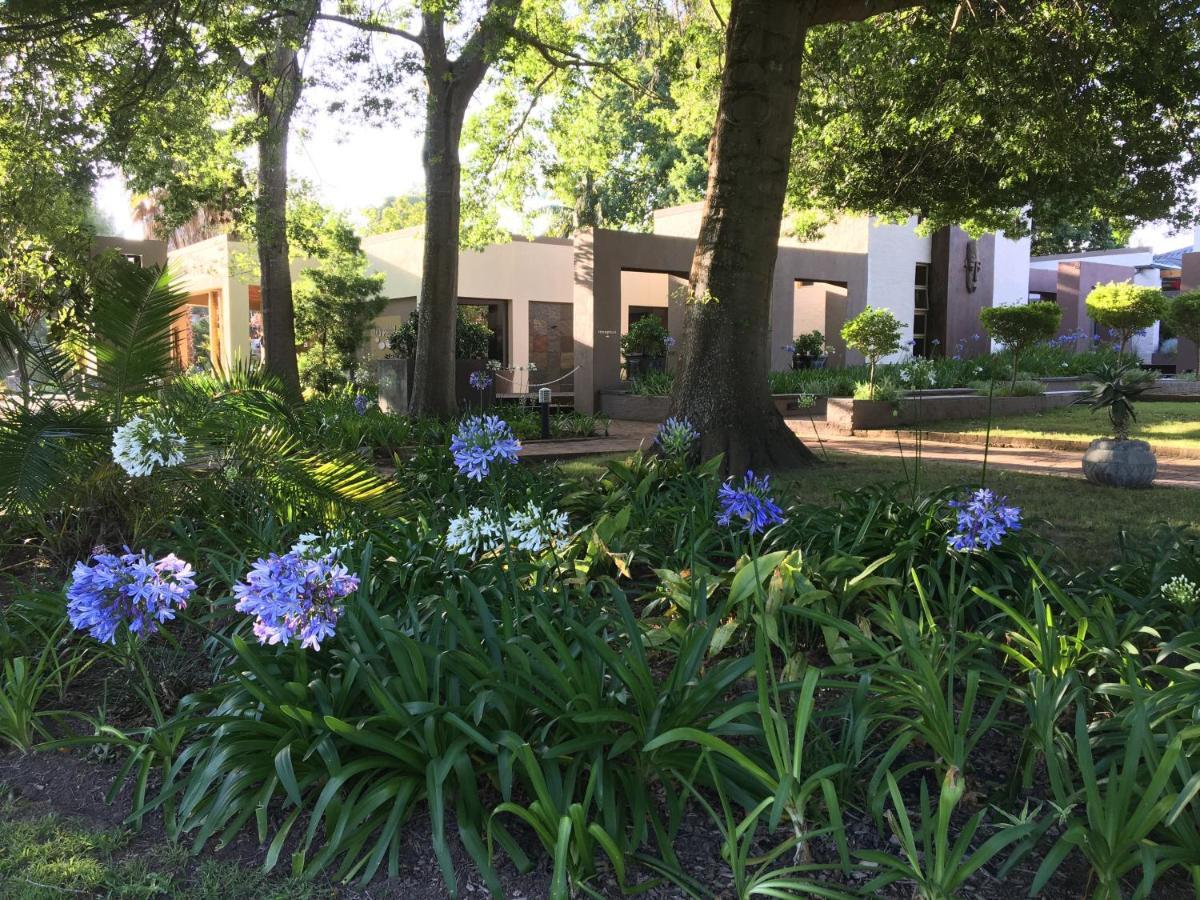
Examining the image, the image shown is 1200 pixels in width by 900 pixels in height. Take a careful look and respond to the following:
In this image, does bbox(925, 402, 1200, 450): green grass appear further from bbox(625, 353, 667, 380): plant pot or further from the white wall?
the white wall

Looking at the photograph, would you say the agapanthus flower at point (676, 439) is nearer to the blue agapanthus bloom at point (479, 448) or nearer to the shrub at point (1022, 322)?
the blue agapanthus bloom at point (479, 448)

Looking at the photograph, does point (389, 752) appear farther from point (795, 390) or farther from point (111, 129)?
point (795, 390)

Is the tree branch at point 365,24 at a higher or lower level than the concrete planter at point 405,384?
higher

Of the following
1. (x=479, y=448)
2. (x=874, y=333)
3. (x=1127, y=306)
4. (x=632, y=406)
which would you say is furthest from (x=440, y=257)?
(x=1127, y=306)

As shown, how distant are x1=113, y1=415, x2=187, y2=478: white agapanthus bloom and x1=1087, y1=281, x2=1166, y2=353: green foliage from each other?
1840 cm

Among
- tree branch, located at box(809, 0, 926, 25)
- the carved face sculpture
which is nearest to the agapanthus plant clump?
tree branch, located at box(809, 0, 926, 25)

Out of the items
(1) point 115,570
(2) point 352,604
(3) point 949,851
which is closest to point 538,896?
(3) point 949,851

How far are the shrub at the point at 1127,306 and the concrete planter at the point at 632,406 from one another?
10024mm

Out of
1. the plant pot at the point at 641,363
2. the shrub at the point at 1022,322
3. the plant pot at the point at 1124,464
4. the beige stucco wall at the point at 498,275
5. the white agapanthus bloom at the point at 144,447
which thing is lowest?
the plant pot at the point at 1124,464

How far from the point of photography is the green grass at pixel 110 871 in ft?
6.57

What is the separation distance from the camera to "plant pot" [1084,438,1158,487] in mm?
6859

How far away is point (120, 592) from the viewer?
2.38 metres

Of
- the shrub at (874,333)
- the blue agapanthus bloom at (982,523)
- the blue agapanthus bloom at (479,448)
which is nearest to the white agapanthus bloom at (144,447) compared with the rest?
the blue agapanthus bloom at (479,448)

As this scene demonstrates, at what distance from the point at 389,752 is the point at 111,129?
807 centimetres
